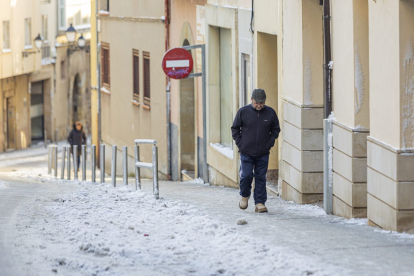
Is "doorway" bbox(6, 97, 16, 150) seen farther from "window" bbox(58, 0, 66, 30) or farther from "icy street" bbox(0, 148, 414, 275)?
"icy street" bbox(0, 148, 414, 275)

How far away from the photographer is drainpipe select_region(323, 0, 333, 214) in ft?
38.1

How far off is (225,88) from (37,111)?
30981 millimetres

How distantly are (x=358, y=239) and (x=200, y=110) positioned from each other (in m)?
11.1

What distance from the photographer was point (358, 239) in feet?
30.0

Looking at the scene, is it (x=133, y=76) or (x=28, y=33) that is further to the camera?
(x=28, y=33)

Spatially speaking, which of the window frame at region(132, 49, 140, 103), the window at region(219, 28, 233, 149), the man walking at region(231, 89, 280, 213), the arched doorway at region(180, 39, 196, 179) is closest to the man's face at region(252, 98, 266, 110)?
the man walking at region(231, 89, 280, 213)

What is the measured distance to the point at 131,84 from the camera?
87.1ft

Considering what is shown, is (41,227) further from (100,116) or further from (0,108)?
(0,108)

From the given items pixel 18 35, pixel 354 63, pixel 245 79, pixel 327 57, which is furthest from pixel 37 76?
pixel 354 63

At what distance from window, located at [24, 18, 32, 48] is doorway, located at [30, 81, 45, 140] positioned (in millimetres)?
3371

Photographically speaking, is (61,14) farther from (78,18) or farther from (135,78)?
(135,78)

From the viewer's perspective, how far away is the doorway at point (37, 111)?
48.3 meters

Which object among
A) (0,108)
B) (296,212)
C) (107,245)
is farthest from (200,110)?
(0,108)

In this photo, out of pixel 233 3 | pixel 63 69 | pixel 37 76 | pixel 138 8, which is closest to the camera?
pixel 233 3
